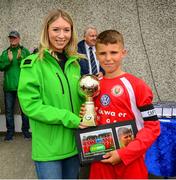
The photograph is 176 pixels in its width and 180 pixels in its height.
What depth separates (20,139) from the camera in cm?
551

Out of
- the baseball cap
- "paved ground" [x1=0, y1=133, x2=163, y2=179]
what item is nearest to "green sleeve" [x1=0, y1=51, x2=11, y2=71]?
the baseball cap

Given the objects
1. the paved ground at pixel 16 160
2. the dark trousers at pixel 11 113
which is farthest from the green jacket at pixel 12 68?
the paved ground at pixel 16 160

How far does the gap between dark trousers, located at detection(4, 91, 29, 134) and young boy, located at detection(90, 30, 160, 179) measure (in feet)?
12.0

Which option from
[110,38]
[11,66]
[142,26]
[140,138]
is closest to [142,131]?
[140,138]

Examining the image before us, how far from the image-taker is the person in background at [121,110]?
1.82 meters

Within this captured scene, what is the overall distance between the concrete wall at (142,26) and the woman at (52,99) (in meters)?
3.53

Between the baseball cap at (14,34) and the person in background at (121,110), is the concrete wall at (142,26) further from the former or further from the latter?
the person in background at (121,110)

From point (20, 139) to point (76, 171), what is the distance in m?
3.66

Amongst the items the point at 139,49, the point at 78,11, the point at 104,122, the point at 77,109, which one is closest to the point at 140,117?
the point at 104,122

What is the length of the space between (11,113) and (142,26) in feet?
8.38

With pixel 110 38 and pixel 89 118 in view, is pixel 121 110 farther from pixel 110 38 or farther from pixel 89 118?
pixel 110 38

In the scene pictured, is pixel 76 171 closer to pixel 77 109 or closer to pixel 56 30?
pixel 77 109

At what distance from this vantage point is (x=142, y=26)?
530 cm

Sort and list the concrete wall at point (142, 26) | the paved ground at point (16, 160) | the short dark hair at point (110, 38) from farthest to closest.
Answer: the concrete wall at point (142, 26) < the paved ground at point (16, 160) < the short dark hair at point (110, 38)
